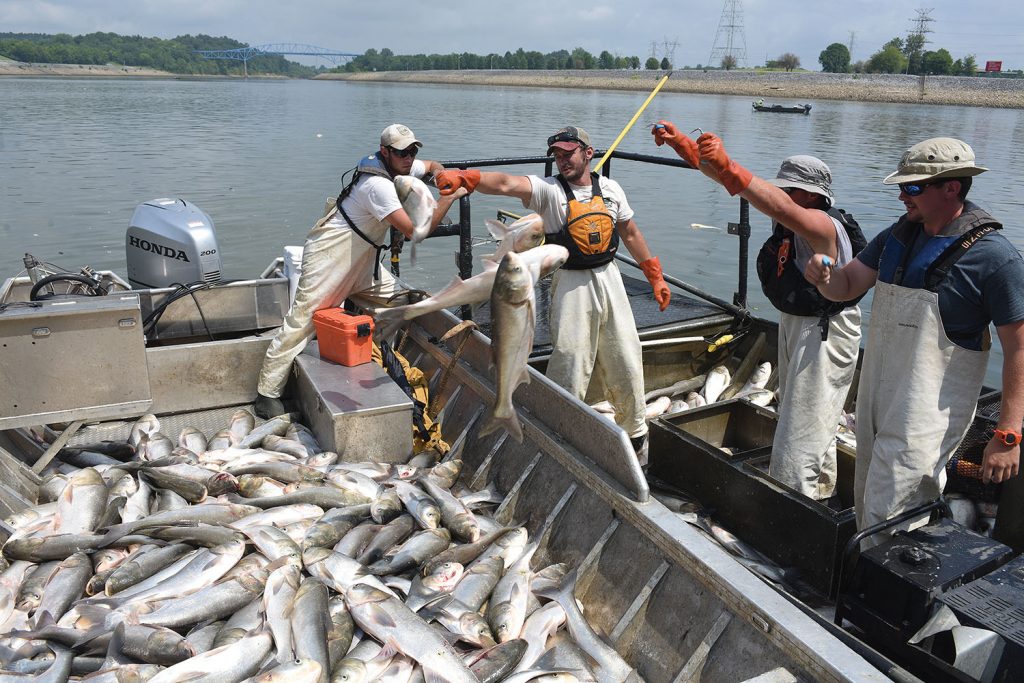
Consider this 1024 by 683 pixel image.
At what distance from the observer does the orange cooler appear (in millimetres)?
6129

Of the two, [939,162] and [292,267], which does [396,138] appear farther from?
[939,162]

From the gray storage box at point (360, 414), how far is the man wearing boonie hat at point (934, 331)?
10.00ft

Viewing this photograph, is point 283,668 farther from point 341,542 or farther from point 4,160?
point 4,160

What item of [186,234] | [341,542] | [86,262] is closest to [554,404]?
[341,542]

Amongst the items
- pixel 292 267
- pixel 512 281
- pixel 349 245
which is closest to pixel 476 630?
pixel 512 281

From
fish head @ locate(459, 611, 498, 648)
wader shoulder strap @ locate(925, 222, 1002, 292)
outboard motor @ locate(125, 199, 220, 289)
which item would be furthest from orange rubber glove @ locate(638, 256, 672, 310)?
outboard motor @ locate(125, 199, 220, 289)

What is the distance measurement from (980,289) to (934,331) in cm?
26

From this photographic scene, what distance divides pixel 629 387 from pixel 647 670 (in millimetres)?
2444

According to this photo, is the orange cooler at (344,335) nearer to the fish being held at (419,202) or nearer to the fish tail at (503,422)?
the fish being held at (419,202)

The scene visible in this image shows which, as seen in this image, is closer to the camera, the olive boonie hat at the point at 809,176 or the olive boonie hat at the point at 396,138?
the olive boonie hat at the point at 809,176

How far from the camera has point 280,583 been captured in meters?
3.87

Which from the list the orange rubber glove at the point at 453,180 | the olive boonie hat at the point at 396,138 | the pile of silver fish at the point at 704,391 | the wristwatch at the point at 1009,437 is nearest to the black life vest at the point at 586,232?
the orange rubber glove at the point at 453,180

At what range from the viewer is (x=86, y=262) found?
53.2 feet

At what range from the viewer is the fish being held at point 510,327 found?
3.71 m
